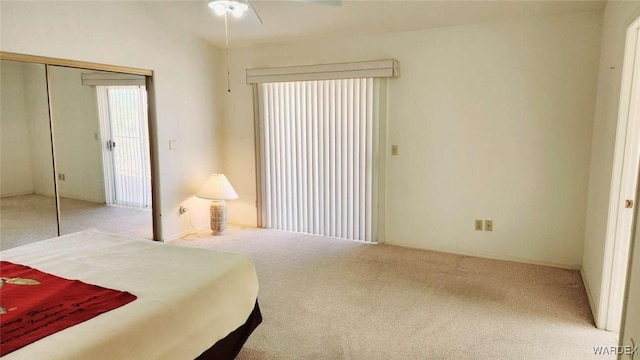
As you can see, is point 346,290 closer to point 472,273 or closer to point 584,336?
point 472,273

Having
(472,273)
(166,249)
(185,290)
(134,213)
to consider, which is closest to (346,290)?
(472,273)

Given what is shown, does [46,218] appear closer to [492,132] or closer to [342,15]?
[342,15]

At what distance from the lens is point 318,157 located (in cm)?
466

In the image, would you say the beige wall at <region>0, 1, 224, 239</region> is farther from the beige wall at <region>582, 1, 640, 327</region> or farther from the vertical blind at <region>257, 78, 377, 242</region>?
the beige wall at <region>582, 1, 640, 327</region>

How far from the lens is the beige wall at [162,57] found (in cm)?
323

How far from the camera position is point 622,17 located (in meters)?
2.56

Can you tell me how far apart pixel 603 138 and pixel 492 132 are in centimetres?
99

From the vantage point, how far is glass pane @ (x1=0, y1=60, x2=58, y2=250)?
325 cm

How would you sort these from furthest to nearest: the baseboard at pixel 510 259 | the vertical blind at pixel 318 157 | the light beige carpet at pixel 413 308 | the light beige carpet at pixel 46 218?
the vertical blind at pixel 318 157, the baseboard at pixel 510 259, the light beige carpet at pixel 46 218, the light beige carpet at pixel 413 308

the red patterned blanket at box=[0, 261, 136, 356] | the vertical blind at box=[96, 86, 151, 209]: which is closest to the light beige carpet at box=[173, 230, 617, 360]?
the red patterned blanket at box=[0, 261, 136, 356]

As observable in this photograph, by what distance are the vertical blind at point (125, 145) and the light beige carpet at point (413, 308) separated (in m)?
1.40

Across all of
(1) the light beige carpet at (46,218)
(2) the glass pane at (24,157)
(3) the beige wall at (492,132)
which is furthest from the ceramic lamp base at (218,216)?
(3) the beige wall at (492,132)

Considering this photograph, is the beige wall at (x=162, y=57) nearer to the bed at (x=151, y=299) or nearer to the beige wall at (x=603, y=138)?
the bed at (x=151, y=299)

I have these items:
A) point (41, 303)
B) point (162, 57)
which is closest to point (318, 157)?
point (162, 57)
